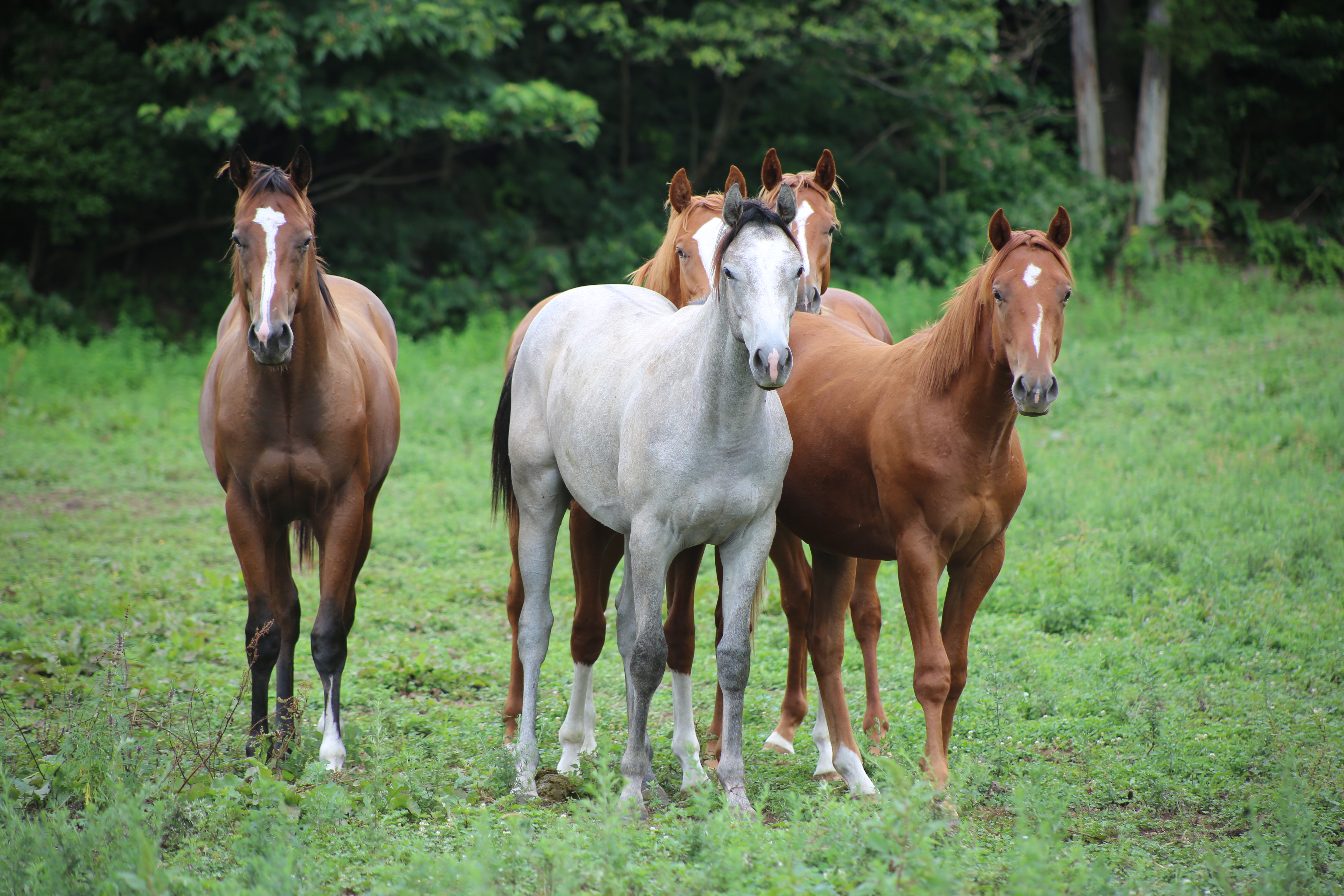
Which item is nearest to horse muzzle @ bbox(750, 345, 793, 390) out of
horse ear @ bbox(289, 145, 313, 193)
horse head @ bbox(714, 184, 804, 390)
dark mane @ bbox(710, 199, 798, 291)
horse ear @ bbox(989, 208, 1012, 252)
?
horse head @ bbox(714, 184, 804, 390)

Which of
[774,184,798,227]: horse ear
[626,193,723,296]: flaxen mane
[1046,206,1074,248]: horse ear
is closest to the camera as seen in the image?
[774,184,798,227]: horse ear

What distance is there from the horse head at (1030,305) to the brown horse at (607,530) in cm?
99

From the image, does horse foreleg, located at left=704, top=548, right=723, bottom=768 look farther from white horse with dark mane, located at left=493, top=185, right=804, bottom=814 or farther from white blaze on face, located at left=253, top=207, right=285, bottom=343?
white blaze on face, located at left=253, top=207, right=285, bottom=343

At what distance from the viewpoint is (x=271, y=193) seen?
13.4 feet

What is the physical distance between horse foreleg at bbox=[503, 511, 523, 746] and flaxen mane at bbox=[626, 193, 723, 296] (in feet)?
4.49

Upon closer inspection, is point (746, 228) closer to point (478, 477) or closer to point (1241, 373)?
point (478, 477)

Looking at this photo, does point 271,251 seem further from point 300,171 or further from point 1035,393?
point 1035,393

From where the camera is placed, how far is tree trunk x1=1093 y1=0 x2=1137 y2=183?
16188mm

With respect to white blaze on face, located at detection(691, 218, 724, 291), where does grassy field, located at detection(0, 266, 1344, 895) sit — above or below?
below

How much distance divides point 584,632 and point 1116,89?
15154 mm

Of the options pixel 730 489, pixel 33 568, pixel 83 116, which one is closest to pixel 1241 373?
pixel 730 489

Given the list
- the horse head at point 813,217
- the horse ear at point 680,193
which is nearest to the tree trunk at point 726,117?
the horse ear at point 680,193

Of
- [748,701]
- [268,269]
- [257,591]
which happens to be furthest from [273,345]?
[748,701]

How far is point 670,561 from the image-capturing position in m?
3.78
